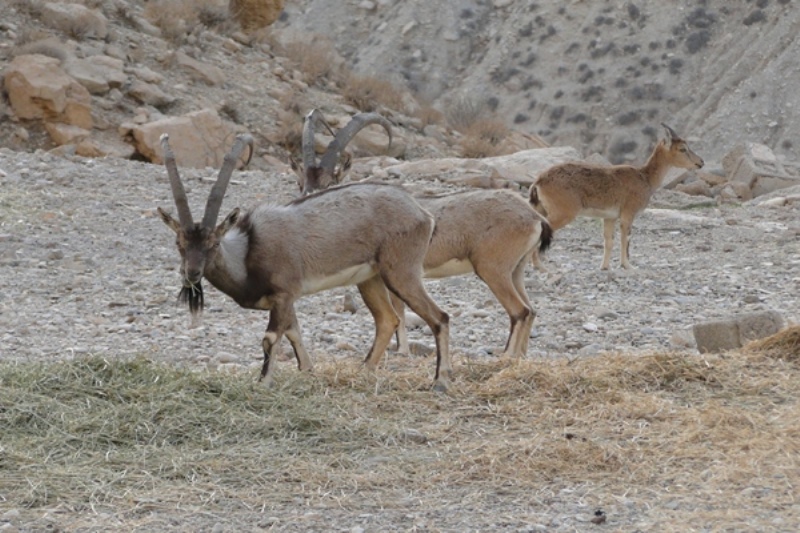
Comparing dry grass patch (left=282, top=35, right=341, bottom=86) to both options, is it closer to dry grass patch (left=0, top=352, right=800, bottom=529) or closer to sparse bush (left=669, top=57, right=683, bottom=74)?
sparse bush (left=669, top=57, right=683, bottom=74)

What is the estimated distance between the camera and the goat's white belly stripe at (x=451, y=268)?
33.6ft

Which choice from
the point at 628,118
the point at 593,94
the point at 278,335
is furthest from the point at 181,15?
the point at 593,94

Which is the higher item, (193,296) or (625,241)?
(193,296)

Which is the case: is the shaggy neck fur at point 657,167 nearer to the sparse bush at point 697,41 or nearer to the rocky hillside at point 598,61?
the rocky hillside at point 598,61

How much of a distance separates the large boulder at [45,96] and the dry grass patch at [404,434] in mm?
15356

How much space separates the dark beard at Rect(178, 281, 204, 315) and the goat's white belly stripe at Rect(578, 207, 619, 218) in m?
8.14

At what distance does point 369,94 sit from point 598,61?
832 inches

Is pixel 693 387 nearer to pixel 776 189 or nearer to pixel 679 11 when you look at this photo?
pixel 776 189

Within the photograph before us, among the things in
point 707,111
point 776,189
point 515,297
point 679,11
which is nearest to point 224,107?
point 776,189

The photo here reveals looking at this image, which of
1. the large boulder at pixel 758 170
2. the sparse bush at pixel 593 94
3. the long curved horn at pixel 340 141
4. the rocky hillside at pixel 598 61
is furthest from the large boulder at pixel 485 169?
the sparse bush at pixel 593 94

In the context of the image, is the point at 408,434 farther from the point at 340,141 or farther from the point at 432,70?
the point at 432,70

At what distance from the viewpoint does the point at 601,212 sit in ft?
51.4

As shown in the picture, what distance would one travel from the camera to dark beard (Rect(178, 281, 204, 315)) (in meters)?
8.15

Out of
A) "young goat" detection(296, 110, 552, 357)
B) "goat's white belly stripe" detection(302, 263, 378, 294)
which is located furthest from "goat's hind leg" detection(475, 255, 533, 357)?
"goat's white belly stripe" detection(302, 263, 378, 294)
